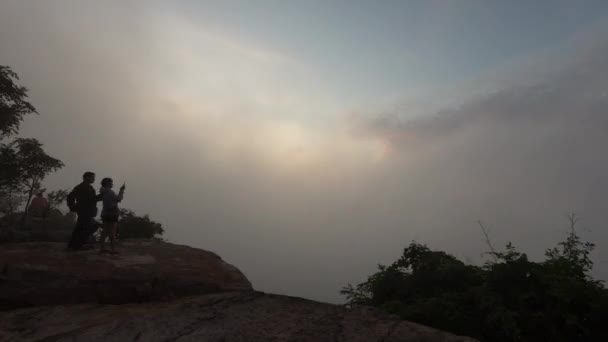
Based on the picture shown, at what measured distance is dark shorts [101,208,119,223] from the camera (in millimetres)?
10234

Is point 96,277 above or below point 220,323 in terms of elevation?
above

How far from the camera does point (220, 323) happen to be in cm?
648

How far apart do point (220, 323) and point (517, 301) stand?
10.3 m

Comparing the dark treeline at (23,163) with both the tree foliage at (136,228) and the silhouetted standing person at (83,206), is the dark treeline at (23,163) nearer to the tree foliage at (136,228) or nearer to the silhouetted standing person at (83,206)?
the tree foliage at (136,228)

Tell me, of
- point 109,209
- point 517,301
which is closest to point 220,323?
point 109,209

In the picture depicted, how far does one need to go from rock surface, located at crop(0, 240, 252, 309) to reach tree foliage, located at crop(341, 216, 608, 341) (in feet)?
21.6

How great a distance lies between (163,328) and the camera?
20.9 feet

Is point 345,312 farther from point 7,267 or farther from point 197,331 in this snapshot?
point 7,267

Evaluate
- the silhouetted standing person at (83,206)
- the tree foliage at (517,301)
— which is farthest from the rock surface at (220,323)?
the tree foliage at (517,301)

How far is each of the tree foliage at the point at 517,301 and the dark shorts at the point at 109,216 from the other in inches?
362

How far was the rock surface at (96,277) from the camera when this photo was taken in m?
8.38

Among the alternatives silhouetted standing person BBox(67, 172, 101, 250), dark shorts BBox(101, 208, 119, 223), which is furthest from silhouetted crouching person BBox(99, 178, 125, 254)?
silhouetted standing person BBox(67, 172, 101, 250)

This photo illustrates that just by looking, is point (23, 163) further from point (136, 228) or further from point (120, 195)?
point (120, 195)

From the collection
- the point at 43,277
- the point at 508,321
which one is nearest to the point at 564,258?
the point at 508,321
